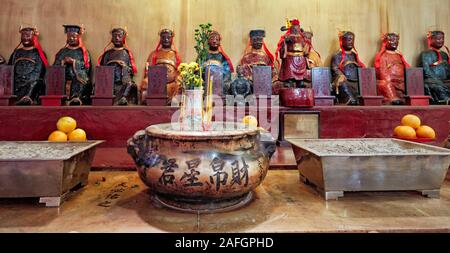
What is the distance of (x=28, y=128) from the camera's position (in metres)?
3.24

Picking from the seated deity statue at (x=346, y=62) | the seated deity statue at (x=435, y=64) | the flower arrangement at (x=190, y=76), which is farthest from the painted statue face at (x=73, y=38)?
the seated deity statue at (x=435, y=64)

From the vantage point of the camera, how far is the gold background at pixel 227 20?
4.75 meters

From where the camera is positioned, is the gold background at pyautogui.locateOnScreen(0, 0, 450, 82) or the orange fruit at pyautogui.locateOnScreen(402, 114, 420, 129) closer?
the orange fruit at pyautogui.locateOnScreen(402, 114, 420, 129)

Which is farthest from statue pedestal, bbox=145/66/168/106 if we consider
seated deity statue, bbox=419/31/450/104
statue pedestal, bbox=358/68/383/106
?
seated deity statue, bbox=419/31/450/104

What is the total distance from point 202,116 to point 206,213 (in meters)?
0.65

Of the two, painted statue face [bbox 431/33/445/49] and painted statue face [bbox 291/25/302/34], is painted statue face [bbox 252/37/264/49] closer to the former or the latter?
painted statue face [bbox 291/25/302/34]

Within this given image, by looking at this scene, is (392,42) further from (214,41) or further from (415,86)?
(214,41)

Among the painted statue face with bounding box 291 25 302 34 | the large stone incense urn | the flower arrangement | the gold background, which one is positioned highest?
the gold background

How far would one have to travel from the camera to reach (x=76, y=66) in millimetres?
4211

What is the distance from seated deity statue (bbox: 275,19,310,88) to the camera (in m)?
3.72

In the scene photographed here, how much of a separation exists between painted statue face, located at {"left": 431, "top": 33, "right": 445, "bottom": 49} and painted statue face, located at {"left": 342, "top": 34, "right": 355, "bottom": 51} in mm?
1316

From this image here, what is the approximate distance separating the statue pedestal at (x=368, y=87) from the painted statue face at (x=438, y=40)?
6.24 feet

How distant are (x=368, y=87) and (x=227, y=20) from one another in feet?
8.37
